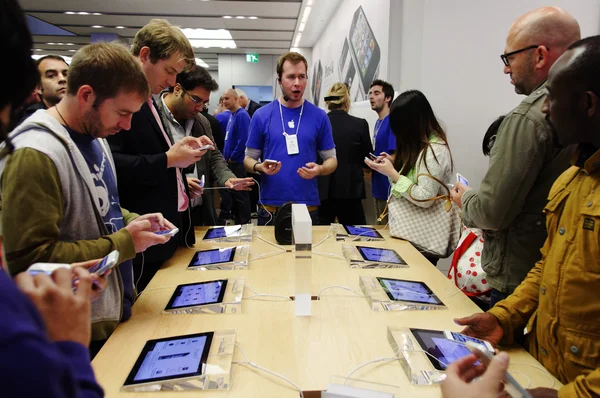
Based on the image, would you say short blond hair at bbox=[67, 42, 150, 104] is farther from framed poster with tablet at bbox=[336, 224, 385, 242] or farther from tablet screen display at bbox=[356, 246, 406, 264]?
framed poster with tablet at bbox=[336, 224, 385, 242]

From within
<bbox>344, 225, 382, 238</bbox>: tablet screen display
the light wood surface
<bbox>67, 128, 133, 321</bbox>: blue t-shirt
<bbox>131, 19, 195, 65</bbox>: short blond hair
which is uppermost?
<bbox>131, 19, 195, 65</bbox>: short blond hair

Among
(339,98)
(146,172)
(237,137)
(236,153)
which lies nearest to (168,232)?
(146,172)

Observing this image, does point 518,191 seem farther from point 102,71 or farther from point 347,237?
point 102,71

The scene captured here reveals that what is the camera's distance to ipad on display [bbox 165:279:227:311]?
4.73ft

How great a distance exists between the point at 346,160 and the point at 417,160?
1.55m

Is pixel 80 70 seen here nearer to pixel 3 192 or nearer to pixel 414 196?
pixel 3 192

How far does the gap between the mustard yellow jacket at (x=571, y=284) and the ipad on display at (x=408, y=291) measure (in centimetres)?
27

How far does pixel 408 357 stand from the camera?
110 centimetres

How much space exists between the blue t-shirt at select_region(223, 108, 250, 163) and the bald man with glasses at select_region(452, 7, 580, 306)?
13.1ft

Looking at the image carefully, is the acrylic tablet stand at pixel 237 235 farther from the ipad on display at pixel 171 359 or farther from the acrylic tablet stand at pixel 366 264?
the ipad on display at pixel 171 359

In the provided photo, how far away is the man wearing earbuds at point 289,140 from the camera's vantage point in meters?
2.69

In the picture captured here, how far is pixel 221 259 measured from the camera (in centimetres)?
192

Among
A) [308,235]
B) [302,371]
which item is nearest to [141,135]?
[308,235]

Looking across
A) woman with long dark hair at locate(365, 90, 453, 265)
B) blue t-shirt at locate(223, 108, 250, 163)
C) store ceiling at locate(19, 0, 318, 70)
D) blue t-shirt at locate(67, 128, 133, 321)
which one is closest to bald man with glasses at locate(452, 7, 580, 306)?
woman with long dark hair at locate(365, 90, 453, 265)
